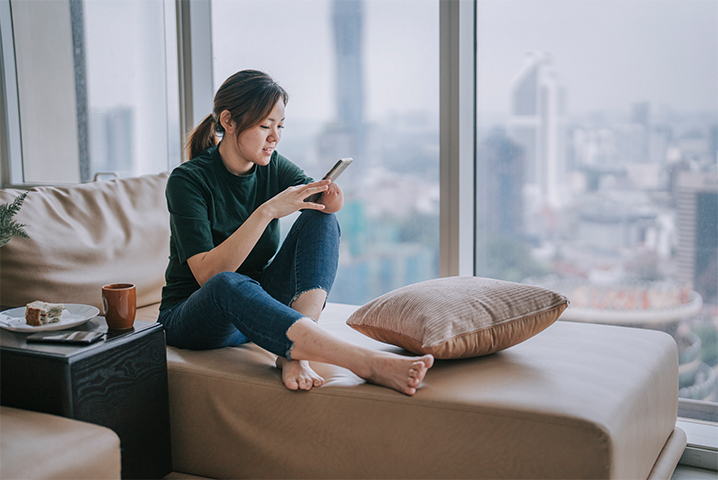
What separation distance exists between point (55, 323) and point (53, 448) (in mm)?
401

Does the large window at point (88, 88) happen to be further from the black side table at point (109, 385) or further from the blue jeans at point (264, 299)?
the black side table at point (109, 385)

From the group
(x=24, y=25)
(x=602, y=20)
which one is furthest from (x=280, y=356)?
(x=24, y=25)

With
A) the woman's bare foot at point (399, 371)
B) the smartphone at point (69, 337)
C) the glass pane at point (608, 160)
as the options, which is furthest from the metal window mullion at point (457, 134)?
the smartphone at point (69, 337)

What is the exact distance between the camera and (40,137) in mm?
2857

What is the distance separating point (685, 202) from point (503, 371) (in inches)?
37.6

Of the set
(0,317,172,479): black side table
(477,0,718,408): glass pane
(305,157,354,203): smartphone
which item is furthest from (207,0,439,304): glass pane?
(0,317,172,479): black side table

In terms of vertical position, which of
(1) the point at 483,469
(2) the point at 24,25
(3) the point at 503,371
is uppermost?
(2) the point at 24,25

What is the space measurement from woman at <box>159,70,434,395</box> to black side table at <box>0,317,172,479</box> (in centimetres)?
18

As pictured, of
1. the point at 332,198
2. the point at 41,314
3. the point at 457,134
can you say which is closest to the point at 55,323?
the point at 41,314

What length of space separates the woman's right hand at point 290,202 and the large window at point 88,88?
51.1 inches

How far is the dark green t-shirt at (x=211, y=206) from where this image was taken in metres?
1.59

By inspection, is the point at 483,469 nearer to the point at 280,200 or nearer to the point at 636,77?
the point at 280,200

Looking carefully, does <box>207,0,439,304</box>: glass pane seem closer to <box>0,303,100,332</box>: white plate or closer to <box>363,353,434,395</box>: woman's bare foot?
<box>363,353,434,395</box>: woman's bare foot

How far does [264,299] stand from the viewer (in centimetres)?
139
